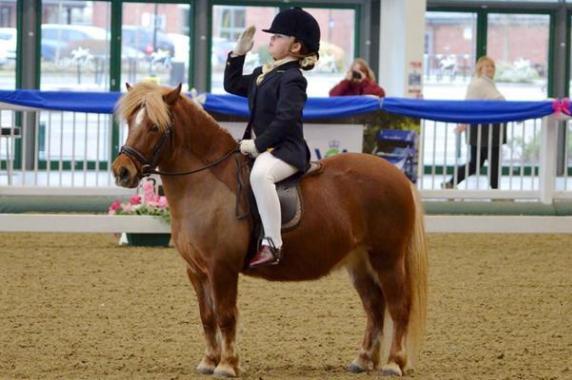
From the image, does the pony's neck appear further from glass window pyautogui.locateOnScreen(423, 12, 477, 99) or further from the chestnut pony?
glass window pyautogui.locateOnScreen(423, 12, 477, 99)

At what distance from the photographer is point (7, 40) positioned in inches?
881

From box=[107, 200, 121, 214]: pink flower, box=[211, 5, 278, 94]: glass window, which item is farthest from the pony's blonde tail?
box=[211, 5, 278, 94]: glass window

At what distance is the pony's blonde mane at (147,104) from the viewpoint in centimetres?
583

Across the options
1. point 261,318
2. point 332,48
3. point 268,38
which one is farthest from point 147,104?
point 332,48

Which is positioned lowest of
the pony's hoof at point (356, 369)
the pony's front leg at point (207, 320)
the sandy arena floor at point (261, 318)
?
the sandy arena floor at point (261, 318)

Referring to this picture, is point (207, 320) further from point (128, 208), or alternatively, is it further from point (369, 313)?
point (128, 208)

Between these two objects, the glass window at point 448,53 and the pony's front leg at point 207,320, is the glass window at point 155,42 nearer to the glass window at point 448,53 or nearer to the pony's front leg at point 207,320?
the glass window at point 448,53

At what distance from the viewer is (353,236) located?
244 inches

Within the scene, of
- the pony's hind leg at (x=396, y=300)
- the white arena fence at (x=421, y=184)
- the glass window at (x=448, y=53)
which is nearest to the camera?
the pony's hind leg at (x=396, y=300)

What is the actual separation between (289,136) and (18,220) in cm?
642

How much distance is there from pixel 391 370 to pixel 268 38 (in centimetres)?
1780

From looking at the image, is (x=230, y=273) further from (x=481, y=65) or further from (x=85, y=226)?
(x=481, y=65)

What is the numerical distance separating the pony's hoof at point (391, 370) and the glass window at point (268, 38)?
16.9 meters

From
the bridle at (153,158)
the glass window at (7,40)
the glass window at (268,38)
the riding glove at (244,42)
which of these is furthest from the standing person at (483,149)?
the glass window at (7,40)
